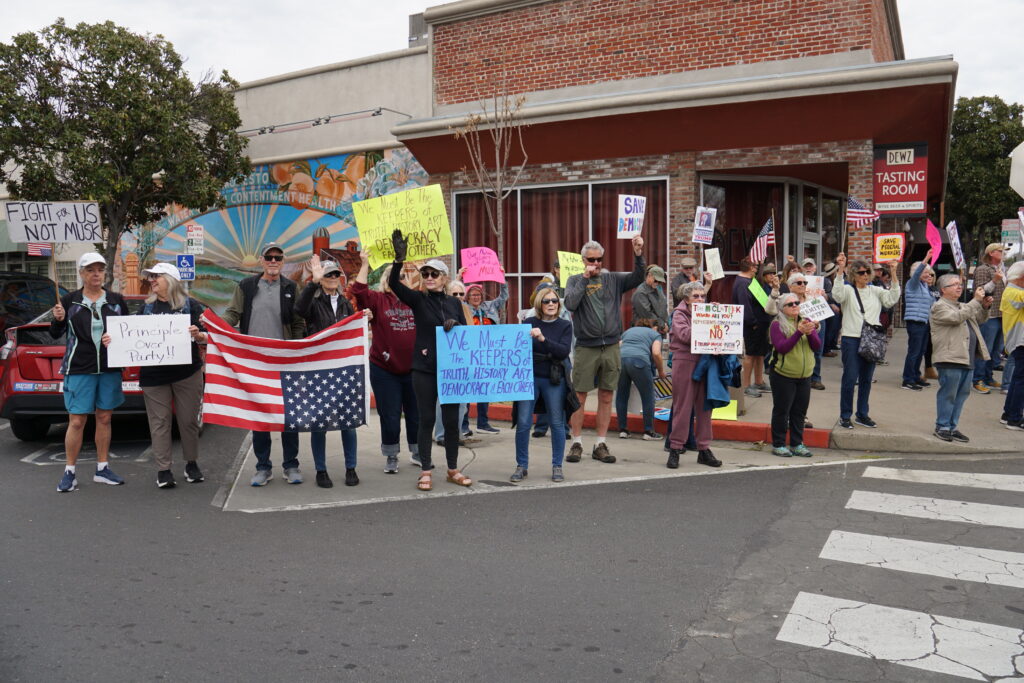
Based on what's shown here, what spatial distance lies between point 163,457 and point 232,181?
1783 centimetres

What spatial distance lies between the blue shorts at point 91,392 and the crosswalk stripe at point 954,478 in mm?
6652

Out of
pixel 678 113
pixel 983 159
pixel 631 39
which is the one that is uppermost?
pixel 983 159

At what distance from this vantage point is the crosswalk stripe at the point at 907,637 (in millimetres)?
3750

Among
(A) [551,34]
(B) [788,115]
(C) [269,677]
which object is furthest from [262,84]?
(C) [269,677]

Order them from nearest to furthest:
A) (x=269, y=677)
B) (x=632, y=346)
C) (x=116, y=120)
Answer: (x=269, y=677)
(x=632, y=346)
(x=116, y=120)

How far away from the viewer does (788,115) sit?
13609mm

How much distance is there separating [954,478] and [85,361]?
754 cm

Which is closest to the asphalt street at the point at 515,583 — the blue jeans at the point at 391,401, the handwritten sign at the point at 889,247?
the blue jeans at the point at 391,401

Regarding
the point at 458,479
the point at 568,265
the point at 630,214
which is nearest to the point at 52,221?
the point at 568,265

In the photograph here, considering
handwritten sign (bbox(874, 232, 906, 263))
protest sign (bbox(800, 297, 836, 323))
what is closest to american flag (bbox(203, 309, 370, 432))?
protest sign (bbox(800, 297, 836, 323))

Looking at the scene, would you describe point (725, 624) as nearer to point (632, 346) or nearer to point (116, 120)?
point (632, 346)

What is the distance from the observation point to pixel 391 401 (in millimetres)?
7445

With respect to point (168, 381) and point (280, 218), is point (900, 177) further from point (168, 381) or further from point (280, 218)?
point (280, 218)

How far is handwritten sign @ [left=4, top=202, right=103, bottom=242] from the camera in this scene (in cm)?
1126
